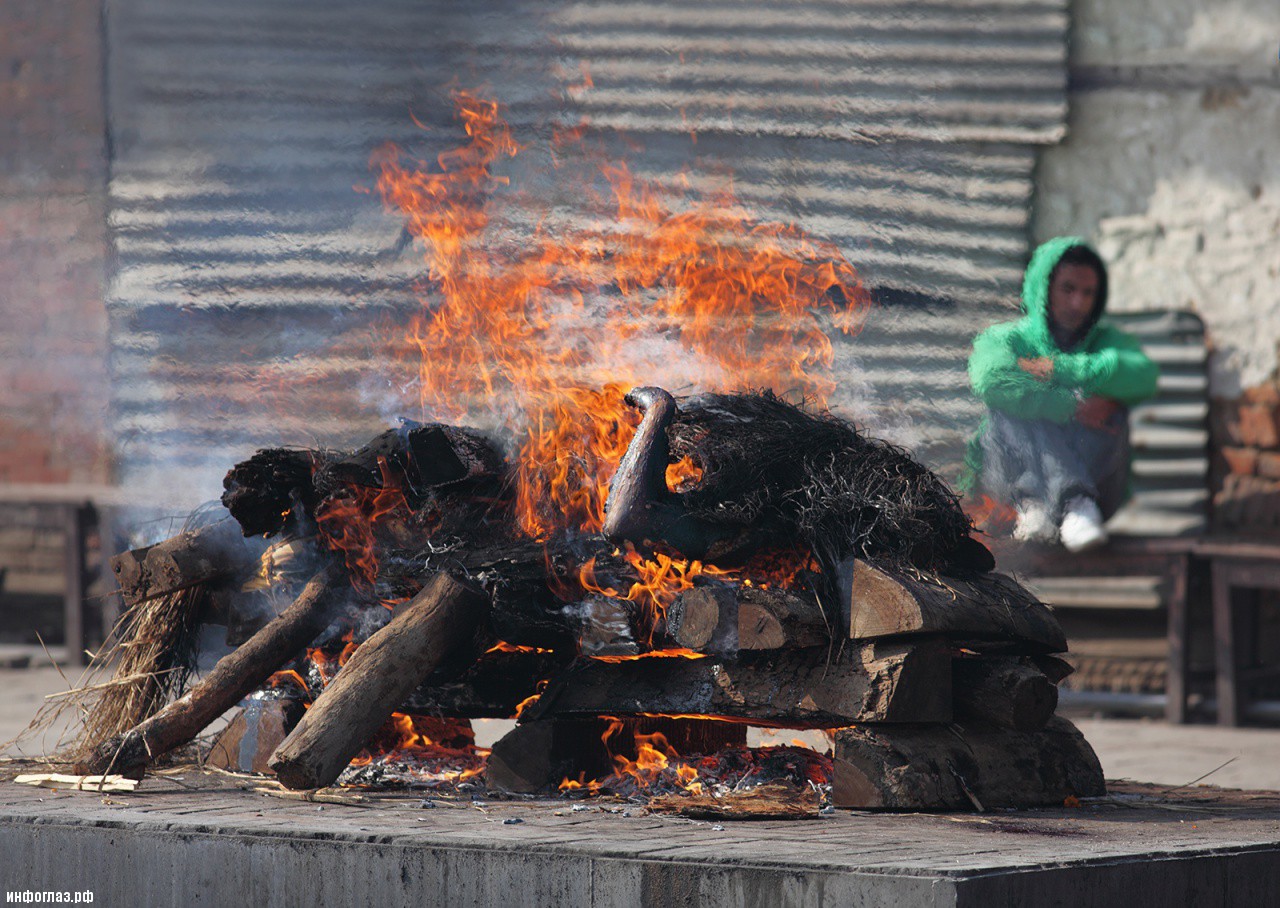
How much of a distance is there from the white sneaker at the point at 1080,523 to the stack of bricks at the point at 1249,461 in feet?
4.55

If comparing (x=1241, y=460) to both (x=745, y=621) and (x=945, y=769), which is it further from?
(x=745, y=621)

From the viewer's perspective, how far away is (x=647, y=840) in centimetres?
361

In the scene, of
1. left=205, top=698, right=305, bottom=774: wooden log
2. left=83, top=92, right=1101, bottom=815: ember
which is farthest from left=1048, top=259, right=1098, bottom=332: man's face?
left=205, top=698, right=305, bottom=774: wooden log

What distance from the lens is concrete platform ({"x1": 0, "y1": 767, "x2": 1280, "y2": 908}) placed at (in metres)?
3.33

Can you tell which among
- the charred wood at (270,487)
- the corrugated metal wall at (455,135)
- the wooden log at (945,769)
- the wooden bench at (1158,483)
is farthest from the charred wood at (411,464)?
the wooden bench at (1158,483)

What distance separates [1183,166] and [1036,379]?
2.90 meters

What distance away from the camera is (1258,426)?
974cm

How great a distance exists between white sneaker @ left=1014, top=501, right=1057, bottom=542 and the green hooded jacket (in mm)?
347

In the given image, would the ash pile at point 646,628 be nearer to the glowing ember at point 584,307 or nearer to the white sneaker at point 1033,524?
the glowing ember at point 584,307

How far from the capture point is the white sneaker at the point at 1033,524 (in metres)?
7.91

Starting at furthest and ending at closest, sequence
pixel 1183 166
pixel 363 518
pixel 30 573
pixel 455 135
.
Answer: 1. pixel 30 573
2. pixel 1183 166
3. pixel 455 135
4. pixel 363 518

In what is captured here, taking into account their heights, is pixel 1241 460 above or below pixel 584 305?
below

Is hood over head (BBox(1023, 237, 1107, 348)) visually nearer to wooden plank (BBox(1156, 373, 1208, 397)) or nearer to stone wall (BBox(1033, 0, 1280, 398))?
stone wall (BBox(1033, 0, 1280, 398))

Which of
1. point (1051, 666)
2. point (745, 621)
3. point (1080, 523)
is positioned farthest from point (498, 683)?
point (1080, 523)
